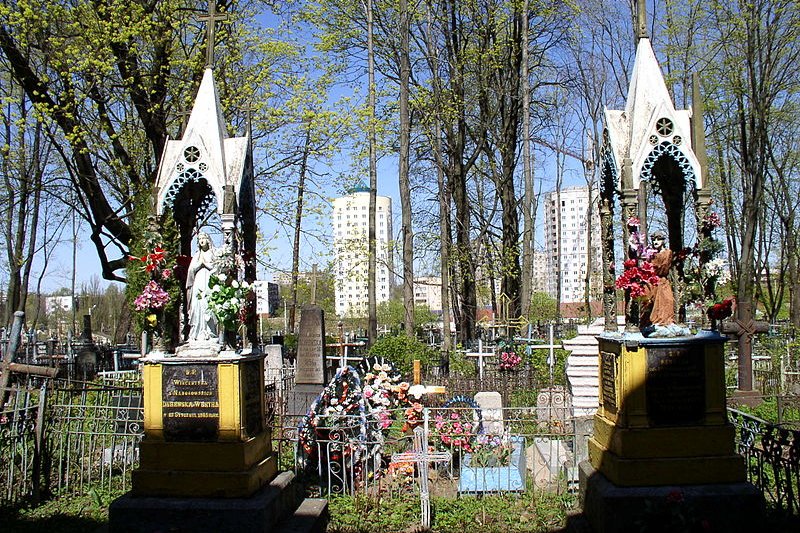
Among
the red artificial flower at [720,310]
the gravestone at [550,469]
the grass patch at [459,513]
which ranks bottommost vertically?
the grass patch at [459,513]

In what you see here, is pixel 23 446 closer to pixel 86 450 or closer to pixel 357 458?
pixel 86 450

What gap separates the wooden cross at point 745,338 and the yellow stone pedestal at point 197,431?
1148 cm

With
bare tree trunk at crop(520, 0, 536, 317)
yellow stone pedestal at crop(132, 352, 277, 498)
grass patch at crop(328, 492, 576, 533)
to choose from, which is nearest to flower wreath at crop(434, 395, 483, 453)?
grass patch at crop(328, 492, 576, 533)

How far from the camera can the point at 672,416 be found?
264 inches

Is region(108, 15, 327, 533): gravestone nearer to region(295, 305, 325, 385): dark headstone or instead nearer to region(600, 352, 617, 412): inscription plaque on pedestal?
region(600, 352, 617, 412): inscription plaque on pedestal

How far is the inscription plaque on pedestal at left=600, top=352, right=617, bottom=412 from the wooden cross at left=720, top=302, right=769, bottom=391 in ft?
28.4

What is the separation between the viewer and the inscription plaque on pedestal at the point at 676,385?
6.70 meters

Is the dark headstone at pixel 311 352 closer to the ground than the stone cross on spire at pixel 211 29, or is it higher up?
closer to the ground

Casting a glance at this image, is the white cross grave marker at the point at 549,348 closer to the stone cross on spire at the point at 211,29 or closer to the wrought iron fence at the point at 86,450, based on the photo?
the wrought iron fence at the point at 86,450

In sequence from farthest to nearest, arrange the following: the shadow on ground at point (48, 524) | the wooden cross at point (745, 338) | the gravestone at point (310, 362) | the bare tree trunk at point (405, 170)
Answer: the bare tree trunk at point (405, 170), the gravestone at point (310, 362), the wooden cross at point (745, 338), the shadow on ground at point (48, 524)

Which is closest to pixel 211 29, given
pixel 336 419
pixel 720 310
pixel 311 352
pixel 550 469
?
pixel 336 419

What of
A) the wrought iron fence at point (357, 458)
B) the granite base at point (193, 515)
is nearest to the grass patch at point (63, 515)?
the wrought iron fence at point (357, 458)

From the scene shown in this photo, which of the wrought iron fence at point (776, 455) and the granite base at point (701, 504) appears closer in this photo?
the granite base at point (701, 504)

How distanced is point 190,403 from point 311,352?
8.85 m
